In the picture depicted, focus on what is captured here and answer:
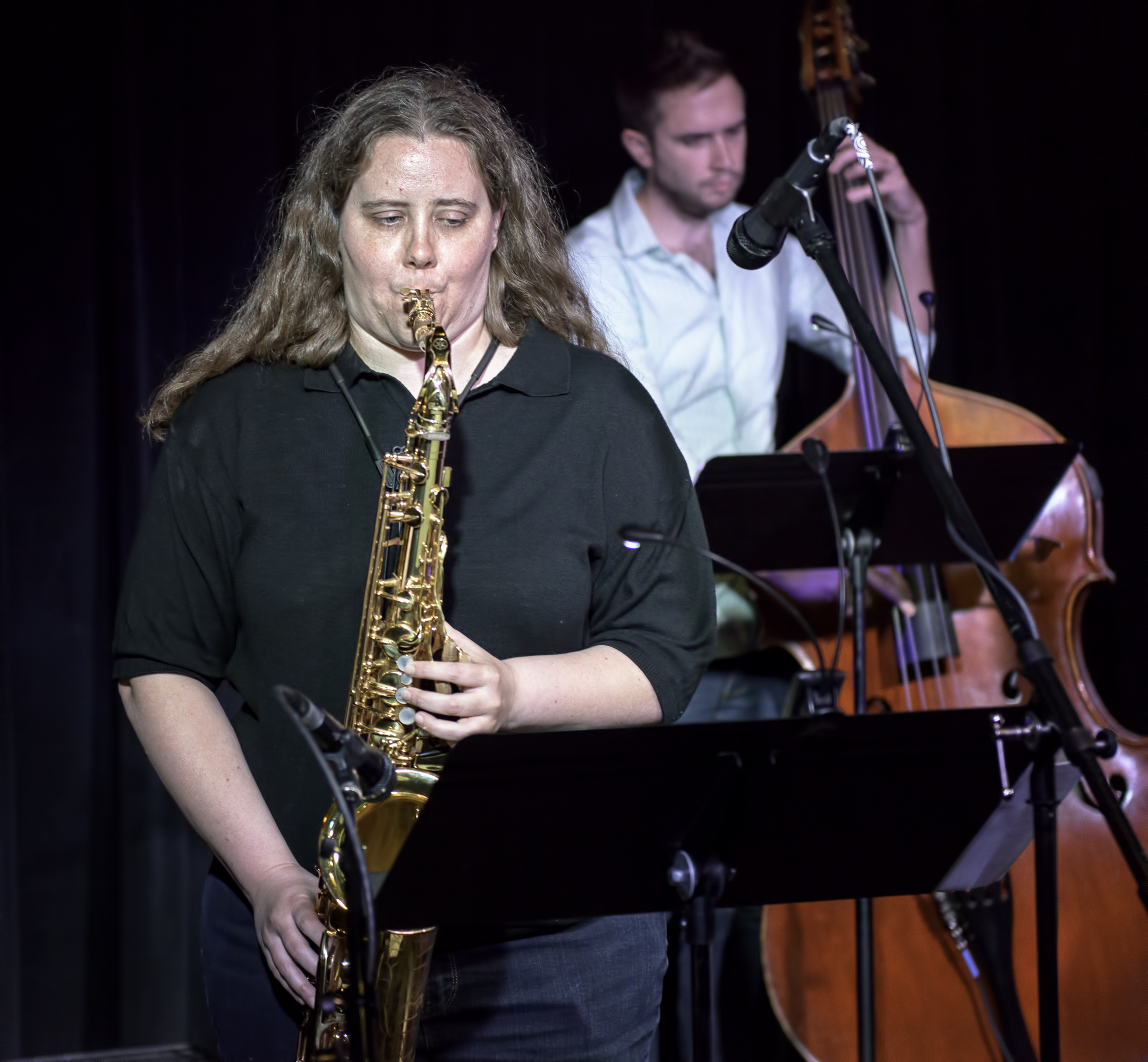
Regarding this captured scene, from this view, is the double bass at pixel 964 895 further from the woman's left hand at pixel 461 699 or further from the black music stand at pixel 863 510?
the woman's left hand at pixel 461 699

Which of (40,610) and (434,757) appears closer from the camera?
(434,757)

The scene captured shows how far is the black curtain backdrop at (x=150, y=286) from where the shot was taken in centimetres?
286

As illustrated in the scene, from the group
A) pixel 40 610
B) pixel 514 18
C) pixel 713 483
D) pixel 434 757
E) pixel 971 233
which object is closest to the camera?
pixel 434 757

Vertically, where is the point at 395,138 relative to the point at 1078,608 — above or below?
above

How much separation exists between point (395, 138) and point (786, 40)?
6.80 feet

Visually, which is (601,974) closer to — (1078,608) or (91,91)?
(1078,608)

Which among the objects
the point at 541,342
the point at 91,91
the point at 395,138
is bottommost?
the point at 541,342

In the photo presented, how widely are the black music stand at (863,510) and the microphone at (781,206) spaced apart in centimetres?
74

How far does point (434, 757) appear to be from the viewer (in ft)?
4.63

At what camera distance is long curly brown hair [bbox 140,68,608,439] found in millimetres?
1579

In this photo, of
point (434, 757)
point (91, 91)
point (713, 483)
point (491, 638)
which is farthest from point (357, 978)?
point (91, 91)


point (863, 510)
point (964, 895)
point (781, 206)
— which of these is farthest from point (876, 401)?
point (781, 206)

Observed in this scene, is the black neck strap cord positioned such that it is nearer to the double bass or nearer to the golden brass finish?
the golden brass finish

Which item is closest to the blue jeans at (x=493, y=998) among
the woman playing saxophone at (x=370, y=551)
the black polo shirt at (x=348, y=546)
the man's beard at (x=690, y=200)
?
the woman playing saxophone at (x=370, y=551)
